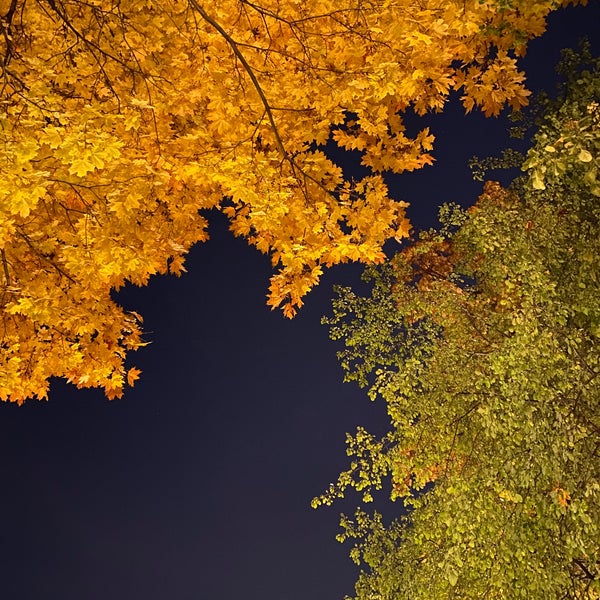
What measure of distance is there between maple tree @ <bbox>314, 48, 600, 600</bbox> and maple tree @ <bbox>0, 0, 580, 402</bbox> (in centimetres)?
124

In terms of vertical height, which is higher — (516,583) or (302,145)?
(302,145)

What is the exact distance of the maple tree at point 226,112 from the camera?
5020mm

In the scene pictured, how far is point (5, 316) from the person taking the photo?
6.45 metres

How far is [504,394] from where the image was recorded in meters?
5.54

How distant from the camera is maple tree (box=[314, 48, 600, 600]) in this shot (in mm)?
5328

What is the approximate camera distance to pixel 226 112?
5.56 meters

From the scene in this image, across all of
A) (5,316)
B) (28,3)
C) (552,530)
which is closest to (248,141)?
(28,3)

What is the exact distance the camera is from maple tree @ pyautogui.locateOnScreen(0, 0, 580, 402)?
5020 mm

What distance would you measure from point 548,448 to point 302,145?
361cm

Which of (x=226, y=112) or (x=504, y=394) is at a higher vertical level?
(x=226, y=112)

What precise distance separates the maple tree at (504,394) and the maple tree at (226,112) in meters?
→ 1.24

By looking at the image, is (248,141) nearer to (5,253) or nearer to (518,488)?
(5,253)

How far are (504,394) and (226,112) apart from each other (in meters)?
3.56

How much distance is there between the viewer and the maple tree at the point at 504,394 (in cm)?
533
